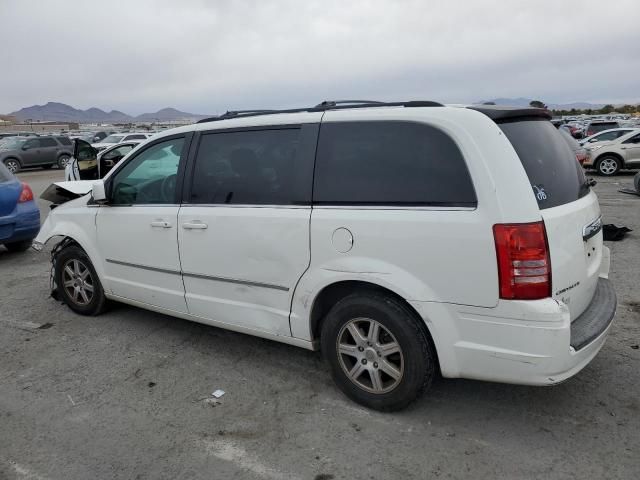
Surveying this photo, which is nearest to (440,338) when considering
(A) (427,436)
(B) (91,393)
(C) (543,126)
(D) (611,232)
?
(A) (427,436)

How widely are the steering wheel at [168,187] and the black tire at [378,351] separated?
5.34ft

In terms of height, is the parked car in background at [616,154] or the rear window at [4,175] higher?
the rear window at [4,175]

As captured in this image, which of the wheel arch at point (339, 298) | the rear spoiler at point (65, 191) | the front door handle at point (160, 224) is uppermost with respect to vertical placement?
the rear spoiler at point (65, 191)

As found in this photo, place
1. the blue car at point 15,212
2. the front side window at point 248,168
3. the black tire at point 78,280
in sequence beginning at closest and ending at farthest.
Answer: the front side window at point 248,168 → the black tire at point 78,280 → the blue car at point 15,212

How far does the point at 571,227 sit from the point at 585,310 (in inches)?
22.6

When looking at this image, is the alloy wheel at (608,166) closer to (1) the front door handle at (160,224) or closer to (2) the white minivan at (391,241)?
(2) the white minivan at (391,241)

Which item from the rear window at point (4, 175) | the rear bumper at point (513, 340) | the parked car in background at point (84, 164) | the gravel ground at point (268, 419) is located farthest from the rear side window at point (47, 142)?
the rear bumper at point (513, 340)

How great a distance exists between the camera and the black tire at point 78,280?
15.6ft

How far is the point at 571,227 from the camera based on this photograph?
2785 mm

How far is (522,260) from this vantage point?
254 cm

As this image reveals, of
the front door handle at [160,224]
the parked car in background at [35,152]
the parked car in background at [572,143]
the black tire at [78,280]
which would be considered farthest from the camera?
the parked car in background at [35,152]

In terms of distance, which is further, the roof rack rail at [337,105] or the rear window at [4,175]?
the rear window at [4,175]

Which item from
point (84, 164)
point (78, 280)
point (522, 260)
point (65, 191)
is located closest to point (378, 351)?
point (522, 260)

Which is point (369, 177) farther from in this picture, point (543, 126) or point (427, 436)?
point (427, 436)
